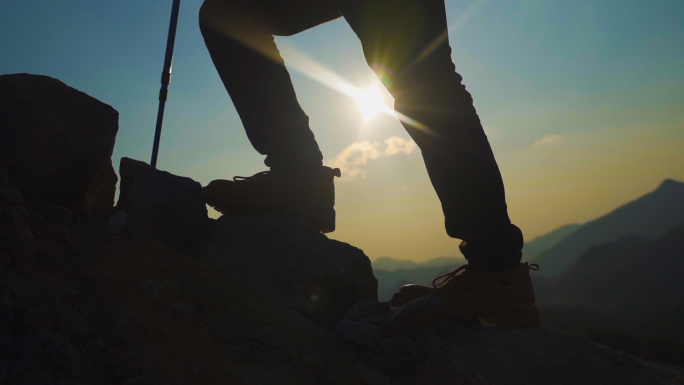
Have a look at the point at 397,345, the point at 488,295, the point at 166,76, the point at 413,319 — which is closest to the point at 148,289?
the point at 397,345

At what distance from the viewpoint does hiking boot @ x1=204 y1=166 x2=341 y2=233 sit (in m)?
3.17

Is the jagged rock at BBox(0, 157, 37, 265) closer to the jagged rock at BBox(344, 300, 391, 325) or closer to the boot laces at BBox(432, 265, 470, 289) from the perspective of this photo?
the jagged rock at BBox(344, 300, 391, 325)

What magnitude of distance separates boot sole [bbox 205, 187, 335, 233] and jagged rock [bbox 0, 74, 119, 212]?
2.90 ft

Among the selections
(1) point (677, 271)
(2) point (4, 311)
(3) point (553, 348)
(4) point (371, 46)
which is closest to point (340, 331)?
(2) point (4, 311)

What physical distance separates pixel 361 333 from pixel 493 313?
1.20 meters

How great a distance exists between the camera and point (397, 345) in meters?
2.00

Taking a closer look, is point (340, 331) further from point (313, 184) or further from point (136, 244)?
point (313, 184)

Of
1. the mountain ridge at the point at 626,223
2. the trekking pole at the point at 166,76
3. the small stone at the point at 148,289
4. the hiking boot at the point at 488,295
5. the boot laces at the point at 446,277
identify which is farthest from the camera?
the mountain ridge at the point at 626,223

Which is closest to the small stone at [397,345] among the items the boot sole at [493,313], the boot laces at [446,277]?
the boot sole at [493,313]

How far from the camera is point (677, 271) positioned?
1187 inches

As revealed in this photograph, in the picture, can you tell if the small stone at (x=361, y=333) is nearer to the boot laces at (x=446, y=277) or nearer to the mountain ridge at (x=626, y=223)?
the boot laces at (x=446, y=277)

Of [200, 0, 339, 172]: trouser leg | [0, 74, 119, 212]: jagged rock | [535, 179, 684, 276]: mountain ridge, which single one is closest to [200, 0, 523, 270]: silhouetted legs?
[200, 0, 339, 172]: trouser leg

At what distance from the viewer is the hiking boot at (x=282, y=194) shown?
3170 mm

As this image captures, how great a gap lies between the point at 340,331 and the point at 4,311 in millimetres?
1359
